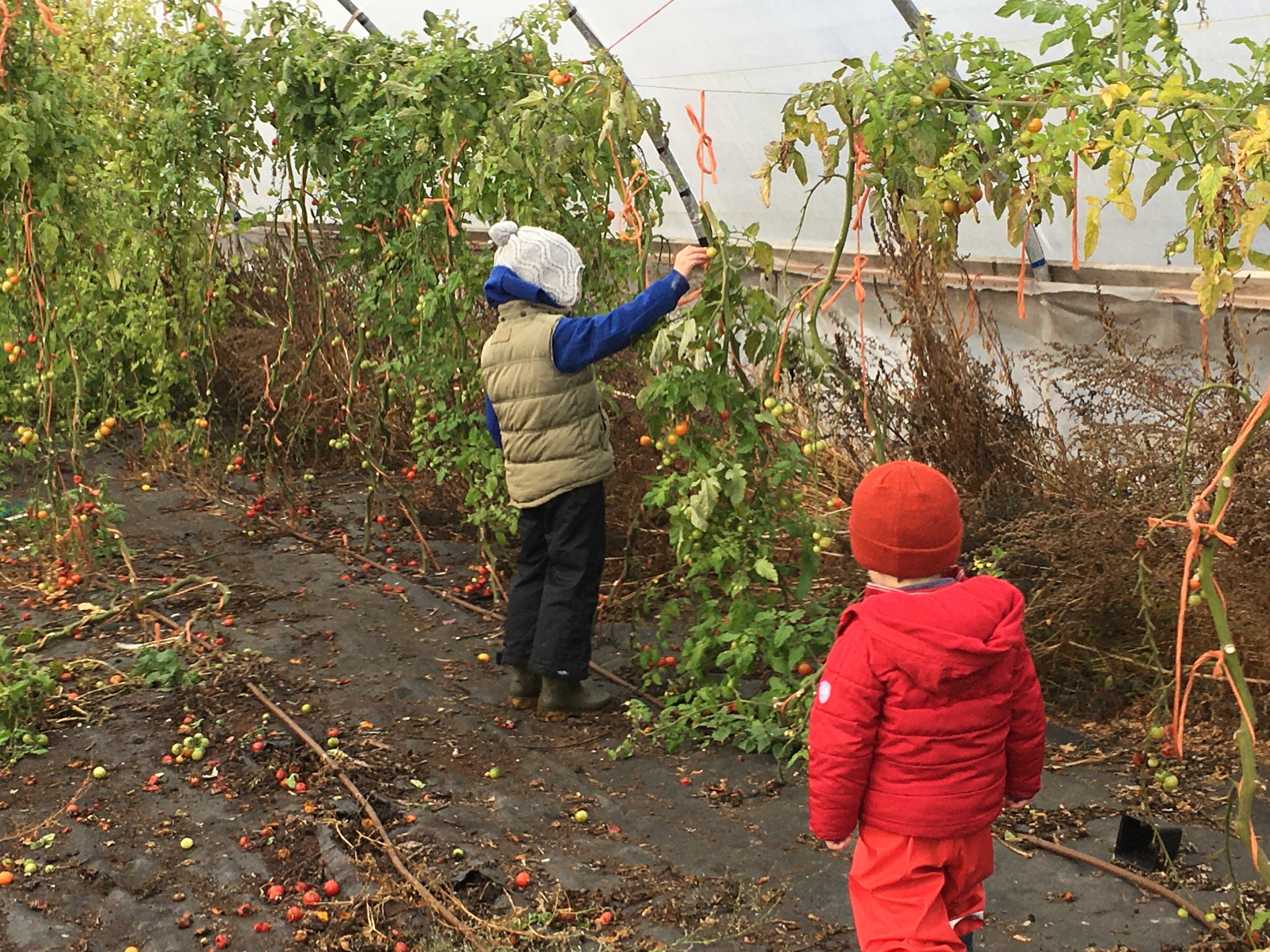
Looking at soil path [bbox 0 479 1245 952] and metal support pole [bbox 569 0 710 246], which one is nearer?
soil path [bbox 0 479 1245 952]

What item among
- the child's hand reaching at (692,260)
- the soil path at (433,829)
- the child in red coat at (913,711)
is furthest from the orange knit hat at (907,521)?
the child's hand reaching at (692,260)

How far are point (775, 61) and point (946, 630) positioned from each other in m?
3.96

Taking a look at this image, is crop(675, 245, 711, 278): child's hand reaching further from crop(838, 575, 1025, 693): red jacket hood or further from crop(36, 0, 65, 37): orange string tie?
crop(36, 0, 65, 37): orange string tie

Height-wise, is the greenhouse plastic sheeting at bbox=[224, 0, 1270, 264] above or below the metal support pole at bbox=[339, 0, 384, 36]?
below

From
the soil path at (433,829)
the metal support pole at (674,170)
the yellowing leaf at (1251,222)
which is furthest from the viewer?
the metal support pole at (674,170)

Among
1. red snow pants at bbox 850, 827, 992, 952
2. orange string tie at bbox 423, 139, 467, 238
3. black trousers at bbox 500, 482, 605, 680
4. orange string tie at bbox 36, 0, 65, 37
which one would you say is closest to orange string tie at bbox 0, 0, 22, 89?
orange string tie at bbox 36, 0, 65, 37

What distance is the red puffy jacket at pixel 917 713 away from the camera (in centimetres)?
210

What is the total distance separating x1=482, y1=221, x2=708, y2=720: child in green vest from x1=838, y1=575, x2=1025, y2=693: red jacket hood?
159 centimetres

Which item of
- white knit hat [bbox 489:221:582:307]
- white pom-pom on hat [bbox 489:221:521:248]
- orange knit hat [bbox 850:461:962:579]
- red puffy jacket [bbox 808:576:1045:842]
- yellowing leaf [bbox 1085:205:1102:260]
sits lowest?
red puffy jacket [bbox 808:576:1045:842]

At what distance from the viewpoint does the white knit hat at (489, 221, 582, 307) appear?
3.71 meters

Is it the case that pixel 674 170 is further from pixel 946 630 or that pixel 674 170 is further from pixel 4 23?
pixel 946 630

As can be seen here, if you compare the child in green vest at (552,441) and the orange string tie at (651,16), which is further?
the orange string tie at (651,16)

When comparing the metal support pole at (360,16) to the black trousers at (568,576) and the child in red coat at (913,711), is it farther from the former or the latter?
the child in red coat at (913,711)

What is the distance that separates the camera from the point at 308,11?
5.14m
